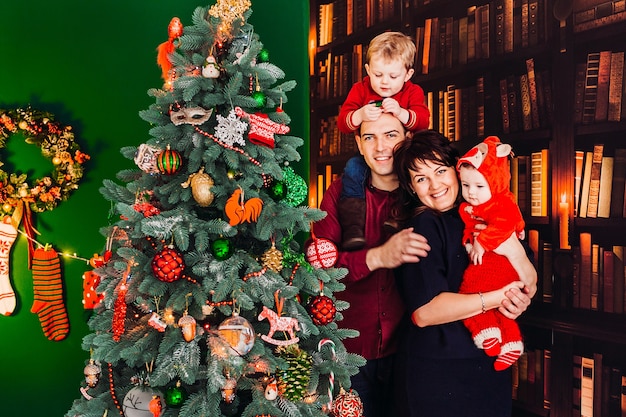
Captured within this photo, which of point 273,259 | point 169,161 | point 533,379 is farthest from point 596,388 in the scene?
point 169,161

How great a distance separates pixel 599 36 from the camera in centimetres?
197

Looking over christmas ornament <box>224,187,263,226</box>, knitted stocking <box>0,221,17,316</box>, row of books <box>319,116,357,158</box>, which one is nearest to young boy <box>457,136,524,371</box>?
christmas ornament <box>224,187,263,226</box>

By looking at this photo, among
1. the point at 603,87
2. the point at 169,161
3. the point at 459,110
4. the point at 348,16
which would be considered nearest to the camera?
the point at 169,161

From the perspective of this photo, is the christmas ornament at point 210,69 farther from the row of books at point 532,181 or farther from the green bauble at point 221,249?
the row of books at point 532,181

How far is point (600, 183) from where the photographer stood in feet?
6.55

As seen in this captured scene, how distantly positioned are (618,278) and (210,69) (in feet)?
5.32

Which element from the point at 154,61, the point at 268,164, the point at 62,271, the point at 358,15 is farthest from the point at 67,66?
the point at 268,164

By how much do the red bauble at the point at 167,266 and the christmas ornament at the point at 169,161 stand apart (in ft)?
0.86

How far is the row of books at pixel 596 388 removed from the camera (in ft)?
6.30

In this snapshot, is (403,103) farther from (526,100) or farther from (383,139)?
(526,100)

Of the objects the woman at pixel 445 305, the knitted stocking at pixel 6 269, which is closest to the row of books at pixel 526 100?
the woman at pixel 445 305

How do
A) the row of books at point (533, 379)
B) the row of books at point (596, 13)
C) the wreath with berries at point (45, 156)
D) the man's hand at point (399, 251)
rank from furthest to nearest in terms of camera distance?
the wreath with berries at point (45, 156) → the row of books at point (533, 379) → the row of books at point (596, 13) → the man's hand at point (399, 251)

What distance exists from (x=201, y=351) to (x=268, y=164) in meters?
0.64

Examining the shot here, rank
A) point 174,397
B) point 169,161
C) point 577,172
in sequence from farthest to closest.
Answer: point 577,172 < point 169,161 < point 174,397
